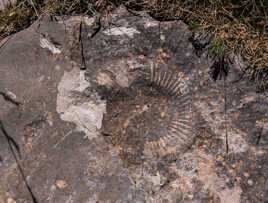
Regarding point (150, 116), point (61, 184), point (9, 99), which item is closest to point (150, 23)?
point (150, 116)

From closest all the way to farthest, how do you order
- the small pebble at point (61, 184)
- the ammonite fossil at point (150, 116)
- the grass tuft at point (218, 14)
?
the small pebble at point (61, 184) → the ammonite fossil at point (150, 116) → the grass tuft at point (218, 14)

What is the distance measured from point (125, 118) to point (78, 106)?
326 mm

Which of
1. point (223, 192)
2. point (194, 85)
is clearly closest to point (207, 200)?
point (223, 192)

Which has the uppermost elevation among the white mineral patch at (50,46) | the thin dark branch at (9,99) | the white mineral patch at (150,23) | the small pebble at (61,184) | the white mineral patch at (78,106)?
the white mineral patch at (50,46)

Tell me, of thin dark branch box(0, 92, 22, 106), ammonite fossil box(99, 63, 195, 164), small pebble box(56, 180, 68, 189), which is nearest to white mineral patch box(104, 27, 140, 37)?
ammonite fossil box(99, 63, 195, 164)

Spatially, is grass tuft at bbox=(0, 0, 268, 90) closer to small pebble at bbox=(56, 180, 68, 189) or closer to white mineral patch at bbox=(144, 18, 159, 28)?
white mineral patch at bbox=(144, 18, 159, 28)

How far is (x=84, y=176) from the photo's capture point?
1656 mm

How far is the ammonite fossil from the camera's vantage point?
1.74 meters

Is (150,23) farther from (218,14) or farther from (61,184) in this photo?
(61,184)

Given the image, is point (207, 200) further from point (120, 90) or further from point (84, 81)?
point (84, 81)

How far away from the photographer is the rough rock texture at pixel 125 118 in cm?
167

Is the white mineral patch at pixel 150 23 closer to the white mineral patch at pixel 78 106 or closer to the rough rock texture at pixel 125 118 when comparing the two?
the rough rock texture at pixel 125 118

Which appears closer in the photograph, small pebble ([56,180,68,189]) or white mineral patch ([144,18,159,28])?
small pebble ([56,180,68,189])

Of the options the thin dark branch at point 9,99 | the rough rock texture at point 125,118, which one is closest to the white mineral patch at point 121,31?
the rough rock texture at point 125,118
